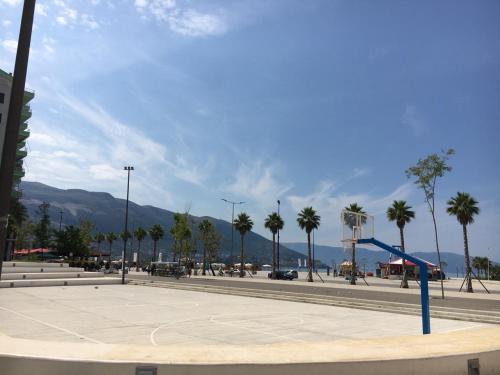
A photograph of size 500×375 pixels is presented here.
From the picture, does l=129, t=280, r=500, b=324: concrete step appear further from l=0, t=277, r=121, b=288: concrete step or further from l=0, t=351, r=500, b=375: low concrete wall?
l=0, t=351, r=500, b=375: low concrete wall

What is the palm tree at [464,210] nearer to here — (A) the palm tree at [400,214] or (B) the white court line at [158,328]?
(A) the palm tree at [400,214]

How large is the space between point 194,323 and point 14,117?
1283cm

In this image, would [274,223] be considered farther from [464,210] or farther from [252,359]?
[252,359]

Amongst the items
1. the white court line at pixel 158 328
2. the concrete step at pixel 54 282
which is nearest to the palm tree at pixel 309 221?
the concrete step at pixel 54 282

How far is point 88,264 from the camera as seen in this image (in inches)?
2547

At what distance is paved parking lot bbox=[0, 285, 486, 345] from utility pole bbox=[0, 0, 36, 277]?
792cm

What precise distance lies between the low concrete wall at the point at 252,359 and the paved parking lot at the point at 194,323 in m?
6.94

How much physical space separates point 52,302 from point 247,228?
54080 mm

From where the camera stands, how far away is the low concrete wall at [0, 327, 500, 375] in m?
5.36

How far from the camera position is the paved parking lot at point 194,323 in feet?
46.1

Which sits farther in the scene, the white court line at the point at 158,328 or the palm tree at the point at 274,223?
the palm tree at the point at 274,223

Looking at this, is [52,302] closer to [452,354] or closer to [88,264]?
[452,354]

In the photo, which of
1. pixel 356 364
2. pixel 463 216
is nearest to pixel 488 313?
pixel 356 364

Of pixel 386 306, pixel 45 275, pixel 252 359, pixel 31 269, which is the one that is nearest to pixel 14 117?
pixel 252 359
